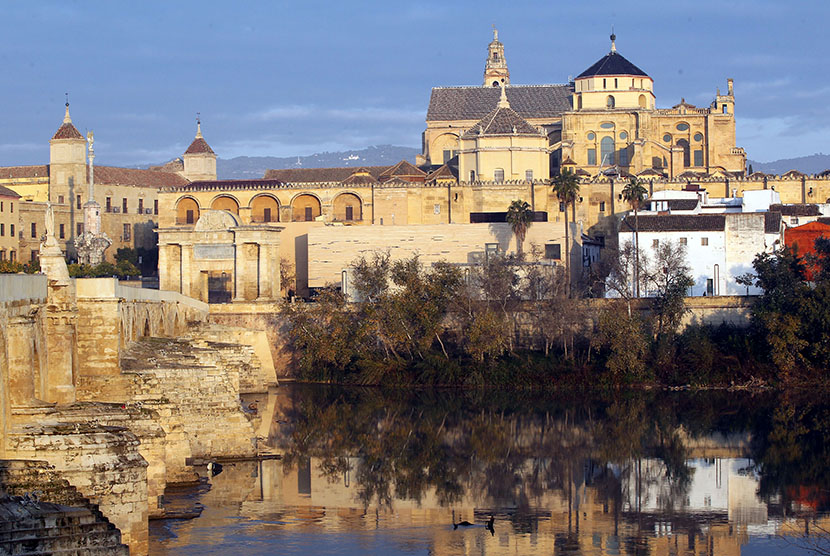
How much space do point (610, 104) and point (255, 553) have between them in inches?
2445

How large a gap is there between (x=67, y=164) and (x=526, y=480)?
206ft

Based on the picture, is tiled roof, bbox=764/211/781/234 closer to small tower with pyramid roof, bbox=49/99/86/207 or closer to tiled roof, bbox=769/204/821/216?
tiled roof, bbox=769/204/821/216

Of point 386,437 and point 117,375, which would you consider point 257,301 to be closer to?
point 386,437

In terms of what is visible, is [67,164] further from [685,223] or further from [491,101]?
[685,223]

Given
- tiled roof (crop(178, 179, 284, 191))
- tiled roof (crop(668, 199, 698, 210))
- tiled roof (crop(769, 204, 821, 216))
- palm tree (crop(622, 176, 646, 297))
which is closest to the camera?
palm tree (crop(622, 176, 646, 297))

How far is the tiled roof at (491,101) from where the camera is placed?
3314 inches

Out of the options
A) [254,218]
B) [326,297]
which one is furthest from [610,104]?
[326,297]

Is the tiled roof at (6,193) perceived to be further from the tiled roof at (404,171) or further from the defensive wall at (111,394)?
the defensive wall at (111,394)

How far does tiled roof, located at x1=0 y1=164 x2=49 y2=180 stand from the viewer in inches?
3494

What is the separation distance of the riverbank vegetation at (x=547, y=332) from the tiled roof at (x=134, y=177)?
38.2m

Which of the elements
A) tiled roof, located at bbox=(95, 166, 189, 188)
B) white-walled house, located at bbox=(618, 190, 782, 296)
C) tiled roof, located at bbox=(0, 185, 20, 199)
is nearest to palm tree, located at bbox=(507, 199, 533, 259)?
white-walled house, located at bbox=(618, 190, 782, 296)

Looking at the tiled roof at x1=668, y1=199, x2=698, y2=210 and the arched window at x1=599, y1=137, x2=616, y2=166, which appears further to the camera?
the arched window at x1=599, y1=137, x2=616, y2=166

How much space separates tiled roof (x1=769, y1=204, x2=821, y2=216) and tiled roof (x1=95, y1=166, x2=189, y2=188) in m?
42.1

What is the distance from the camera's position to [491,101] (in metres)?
85.0
